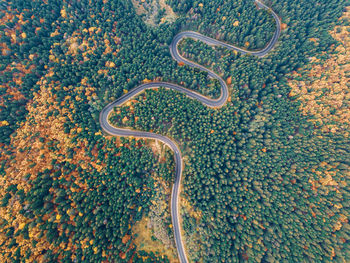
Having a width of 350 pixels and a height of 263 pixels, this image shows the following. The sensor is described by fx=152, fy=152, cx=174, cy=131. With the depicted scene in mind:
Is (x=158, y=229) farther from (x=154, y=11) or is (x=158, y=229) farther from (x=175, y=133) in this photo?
(x=154, y=11)

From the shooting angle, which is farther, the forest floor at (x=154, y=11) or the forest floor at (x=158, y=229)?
the forest floor at (x=154, y=11)

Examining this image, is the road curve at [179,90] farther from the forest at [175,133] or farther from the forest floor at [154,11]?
the forest floor at [154,11]

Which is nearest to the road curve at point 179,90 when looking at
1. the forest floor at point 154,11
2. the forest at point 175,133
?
the forest at point 175,133

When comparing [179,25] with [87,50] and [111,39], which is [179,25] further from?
[87,50]

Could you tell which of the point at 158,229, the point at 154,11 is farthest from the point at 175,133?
the point at 154,11

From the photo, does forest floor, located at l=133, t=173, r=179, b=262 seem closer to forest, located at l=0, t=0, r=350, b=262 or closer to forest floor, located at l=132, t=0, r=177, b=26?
forest, located at l=0, t=0, r=350, b=262

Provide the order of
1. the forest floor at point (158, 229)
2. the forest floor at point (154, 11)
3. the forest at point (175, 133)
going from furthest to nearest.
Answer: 1. the forest floor at point (154, 11)
2. the forest floor at point (158, 229)
3. the forest at point (175, 133)

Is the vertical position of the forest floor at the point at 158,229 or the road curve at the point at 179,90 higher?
the road curve at the point at 179,90
